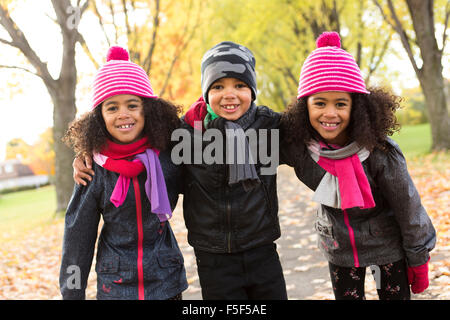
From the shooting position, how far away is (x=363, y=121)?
7.02 feet

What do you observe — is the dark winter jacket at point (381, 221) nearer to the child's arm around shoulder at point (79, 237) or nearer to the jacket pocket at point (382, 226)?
the jacket pocket at point (382, 226)

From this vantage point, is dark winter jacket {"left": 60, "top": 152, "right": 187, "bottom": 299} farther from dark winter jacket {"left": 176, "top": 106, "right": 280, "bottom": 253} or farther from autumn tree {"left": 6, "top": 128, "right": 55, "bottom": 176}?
autumn tree {"left": 6, "top": 128, "right": 55, "bottom": 176}

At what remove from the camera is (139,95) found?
7.57ft

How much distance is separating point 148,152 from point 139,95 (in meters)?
0.37

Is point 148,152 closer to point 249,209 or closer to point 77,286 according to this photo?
point 249,209

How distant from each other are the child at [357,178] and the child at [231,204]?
0.31 metres

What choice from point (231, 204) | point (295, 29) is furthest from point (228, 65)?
point (295, 29)

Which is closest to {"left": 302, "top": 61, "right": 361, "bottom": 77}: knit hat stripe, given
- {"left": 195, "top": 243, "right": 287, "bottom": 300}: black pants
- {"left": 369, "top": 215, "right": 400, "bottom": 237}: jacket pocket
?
{"left": 369, "top": 215, "right": 400, "bottom": 237}: jacket pocket

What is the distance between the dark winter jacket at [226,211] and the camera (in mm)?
2195

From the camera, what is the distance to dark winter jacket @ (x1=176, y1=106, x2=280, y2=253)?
220 centimetres

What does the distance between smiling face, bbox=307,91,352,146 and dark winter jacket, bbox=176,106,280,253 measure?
341 millimetres

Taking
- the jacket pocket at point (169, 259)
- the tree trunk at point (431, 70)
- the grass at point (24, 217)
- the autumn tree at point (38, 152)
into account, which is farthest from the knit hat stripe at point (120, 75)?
the autumn tree at point (38, 152)

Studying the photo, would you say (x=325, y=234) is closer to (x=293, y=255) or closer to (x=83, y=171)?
(x=83, y=171)
